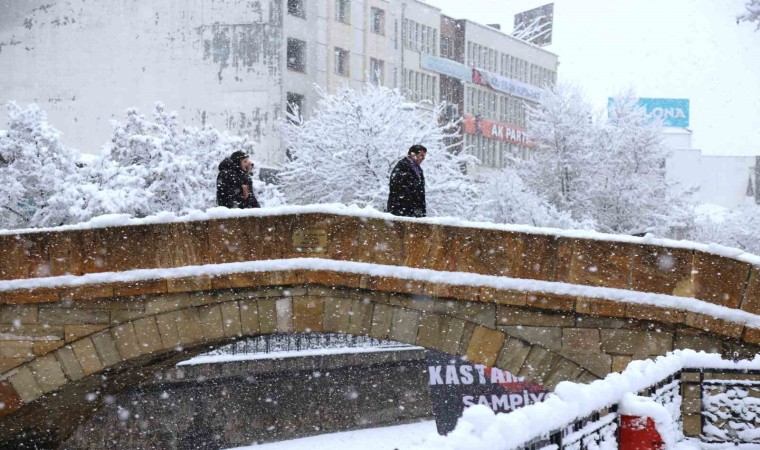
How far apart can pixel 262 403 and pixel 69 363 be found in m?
11.0

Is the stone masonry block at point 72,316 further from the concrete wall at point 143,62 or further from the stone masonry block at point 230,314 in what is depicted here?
the concrete wall at point 143,62

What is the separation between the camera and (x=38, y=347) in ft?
39.8

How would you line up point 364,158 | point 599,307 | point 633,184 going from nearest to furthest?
point 599,307
point 364,158
point 633,184

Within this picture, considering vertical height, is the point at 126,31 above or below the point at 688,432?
above

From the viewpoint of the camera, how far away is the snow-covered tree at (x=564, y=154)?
3472 centimetres

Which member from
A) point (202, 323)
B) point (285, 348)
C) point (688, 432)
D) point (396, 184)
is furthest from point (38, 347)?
point (285, 348)

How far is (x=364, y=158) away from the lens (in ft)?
98.6

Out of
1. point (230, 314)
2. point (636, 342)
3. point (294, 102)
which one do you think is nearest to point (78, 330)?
point (230, 314)

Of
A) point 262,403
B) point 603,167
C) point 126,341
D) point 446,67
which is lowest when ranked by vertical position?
point 262,403

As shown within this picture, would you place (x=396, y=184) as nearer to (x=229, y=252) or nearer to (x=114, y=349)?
(x=229, y=252)

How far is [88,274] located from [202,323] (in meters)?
1.18

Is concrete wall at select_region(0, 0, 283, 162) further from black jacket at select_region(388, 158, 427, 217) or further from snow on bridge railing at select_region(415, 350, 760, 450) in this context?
snow on bridge railing at select_region(415, 350, 760, 450)

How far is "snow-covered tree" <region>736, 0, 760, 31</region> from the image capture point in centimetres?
1508

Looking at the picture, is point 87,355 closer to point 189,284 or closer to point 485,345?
point 189,284
